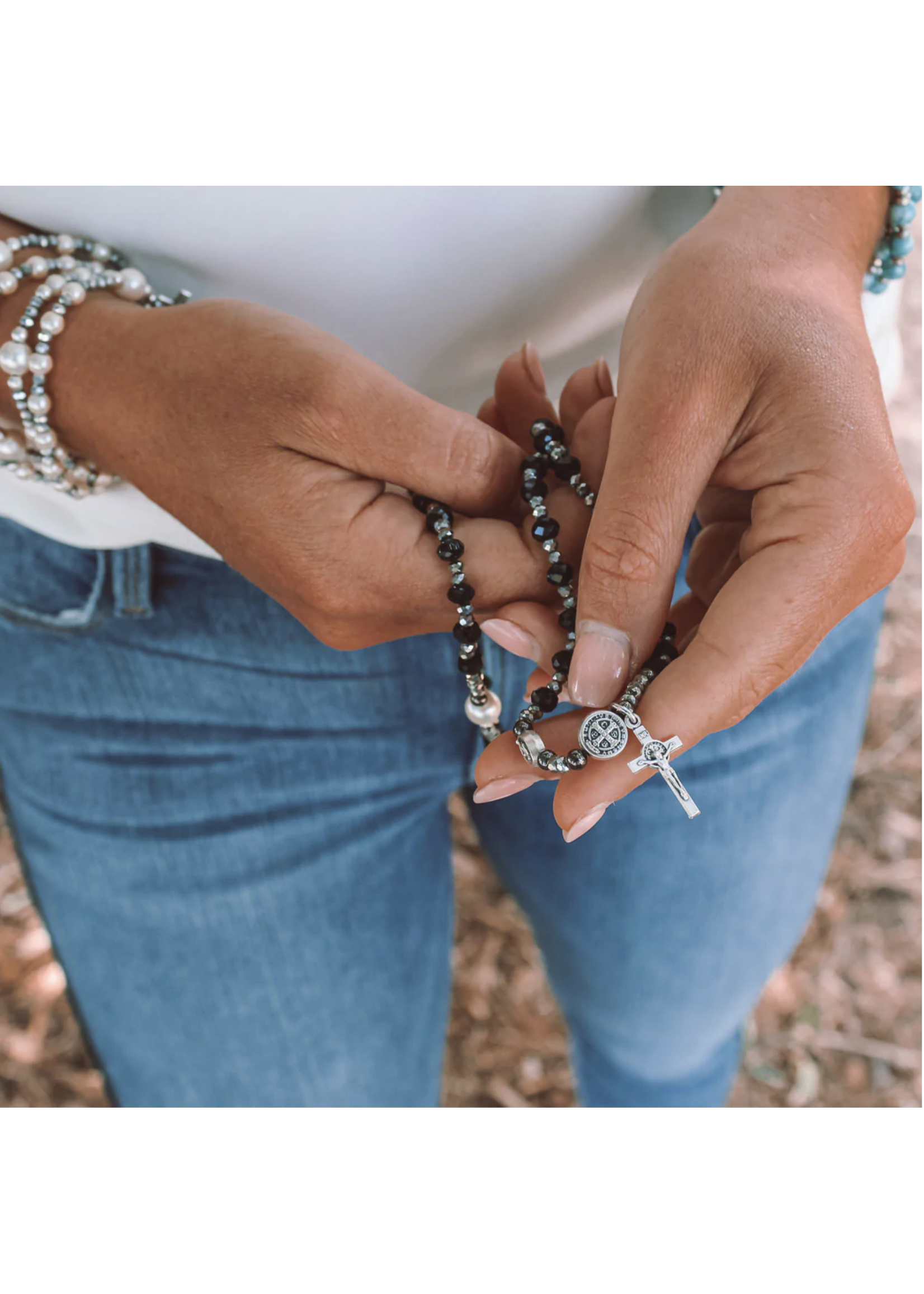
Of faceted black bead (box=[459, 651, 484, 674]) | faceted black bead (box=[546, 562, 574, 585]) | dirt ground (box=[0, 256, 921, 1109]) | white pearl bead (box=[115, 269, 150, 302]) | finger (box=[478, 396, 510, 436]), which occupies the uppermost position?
white pearl bead (box=[115, 269, 150, 302])

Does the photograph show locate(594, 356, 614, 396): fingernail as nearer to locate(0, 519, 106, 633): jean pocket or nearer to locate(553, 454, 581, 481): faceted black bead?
locate(553, 454, 581, 481): faceted black bead

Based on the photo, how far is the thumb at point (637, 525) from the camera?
0.94 m

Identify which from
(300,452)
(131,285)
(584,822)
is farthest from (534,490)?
(131,285)

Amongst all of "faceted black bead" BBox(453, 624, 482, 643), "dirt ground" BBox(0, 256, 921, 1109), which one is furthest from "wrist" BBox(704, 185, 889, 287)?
"dirt ground" BBox(0, 256, 921, 1109)

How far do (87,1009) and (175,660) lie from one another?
2.11 feet

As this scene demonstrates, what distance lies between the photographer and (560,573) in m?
1.04

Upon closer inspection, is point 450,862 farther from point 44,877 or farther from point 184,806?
point 44,877

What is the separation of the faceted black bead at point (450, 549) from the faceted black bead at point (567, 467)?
0.15 meters

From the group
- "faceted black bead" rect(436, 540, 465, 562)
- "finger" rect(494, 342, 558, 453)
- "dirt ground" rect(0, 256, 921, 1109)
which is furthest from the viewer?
"dirt ground" rect(0, 256, 921, 1109)

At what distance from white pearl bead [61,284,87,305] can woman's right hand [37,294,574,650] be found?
17 mm

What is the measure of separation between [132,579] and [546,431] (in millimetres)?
612

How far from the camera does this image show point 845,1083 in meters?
2.71

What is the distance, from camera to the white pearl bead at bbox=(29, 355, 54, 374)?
1.07 metres

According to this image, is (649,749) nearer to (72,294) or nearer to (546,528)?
(546,528)
